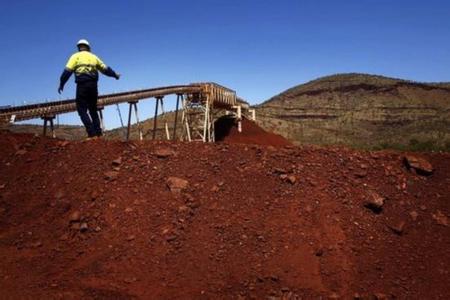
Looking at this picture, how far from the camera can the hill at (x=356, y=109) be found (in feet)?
191

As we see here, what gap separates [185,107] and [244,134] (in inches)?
300

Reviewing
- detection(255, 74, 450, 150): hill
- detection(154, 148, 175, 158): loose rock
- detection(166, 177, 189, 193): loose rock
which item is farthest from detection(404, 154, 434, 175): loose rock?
detection(255, 74, 450, 150): hill

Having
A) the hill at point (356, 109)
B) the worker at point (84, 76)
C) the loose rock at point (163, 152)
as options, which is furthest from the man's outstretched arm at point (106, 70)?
the hill at point (356, 109)

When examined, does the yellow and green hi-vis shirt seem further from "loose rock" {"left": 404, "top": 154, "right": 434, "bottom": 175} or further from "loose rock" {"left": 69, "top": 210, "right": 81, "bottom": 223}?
"loose rock" {"left": 404, "top": 154, "right": 434, "bottom": 175}

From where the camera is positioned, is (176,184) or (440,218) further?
(176,184)

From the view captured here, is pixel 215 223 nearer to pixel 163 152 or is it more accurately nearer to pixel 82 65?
pixel 163 152

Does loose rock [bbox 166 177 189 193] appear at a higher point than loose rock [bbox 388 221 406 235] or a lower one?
higher

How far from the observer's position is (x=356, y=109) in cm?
8450

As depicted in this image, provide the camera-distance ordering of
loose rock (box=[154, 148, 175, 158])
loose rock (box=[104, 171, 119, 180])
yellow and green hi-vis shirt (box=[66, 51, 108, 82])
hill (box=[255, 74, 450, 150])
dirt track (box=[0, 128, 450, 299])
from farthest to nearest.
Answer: hill (box=[255, 74, 450, 150]), yellow and green hi-vis shirt (box=[66, 51, 108, 82]), loose rock (box=[154, 148, 175, 158]), loose rock (box=[104, 171, 119, 180]), dirt track (box=[0, 128, 450, 299])

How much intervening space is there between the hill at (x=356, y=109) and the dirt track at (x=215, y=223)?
1694 inches

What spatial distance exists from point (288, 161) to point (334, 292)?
2.62 m

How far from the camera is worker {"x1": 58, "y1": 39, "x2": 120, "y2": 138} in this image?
9961 millimetres

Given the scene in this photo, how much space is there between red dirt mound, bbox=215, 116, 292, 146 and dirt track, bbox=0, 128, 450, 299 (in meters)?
25.3

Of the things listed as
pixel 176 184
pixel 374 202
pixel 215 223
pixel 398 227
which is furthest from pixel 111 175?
pixel 398 227
